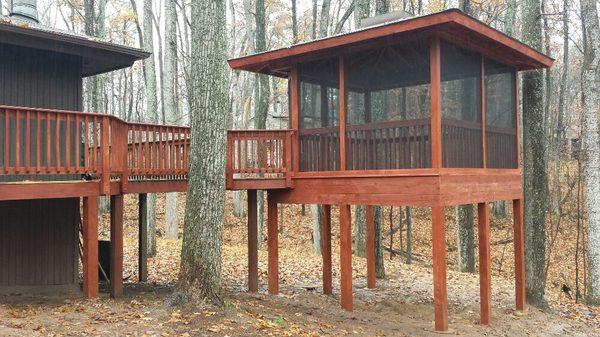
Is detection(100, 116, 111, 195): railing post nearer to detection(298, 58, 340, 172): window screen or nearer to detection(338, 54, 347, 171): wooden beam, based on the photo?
detection(298, 58, 340, 172): window screen

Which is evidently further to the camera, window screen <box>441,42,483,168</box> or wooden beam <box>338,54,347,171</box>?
wooden beam <box>338,54,347,171</box>

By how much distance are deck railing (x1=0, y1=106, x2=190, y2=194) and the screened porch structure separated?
129 cm

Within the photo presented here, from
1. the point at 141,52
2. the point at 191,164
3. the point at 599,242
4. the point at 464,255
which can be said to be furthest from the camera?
the point at 464,255

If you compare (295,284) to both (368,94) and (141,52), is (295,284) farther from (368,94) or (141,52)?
(141,52)

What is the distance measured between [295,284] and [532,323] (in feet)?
17.6

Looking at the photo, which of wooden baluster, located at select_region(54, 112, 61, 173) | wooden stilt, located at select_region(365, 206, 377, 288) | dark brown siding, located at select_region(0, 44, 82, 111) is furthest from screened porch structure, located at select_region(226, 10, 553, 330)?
wooden baluster, located at select_region(54, 112, 61, 173)

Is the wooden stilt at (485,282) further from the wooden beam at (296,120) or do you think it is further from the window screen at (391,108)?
the wooden beam at (296,120)

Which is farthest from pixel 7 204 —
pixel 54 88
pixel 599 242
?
pixel 599 242

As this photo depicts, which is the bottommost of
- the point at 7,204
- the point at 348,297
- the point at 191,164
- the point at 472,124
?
the point at 348,297

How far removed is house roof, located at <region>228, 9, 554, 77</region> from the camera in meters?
8.42

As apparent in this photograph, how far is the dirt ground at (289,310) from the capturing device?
23.6 feet

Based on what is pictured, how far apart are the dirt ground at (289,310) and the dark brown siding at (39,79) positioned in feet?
12.2

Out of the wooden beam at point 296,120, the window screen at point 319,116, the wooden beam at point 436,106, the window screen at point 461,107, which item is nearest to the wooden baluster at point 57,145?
the wooden beam at point 296,120

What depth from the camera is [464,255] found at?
1700 centimetres
